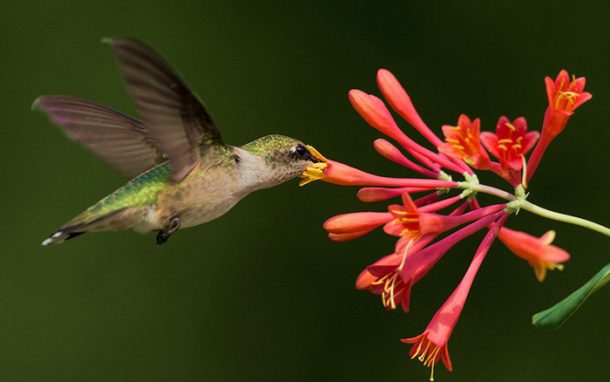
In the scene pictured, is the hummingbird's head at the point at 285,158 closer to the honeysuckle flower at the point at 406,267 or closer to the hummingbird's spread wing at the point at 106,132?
the hummingbird's spread wing at the point at 106,132

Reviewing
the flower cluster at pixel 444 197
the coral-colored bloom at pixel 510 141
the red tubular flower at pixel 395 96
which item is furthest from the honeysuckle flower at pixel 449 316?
the red tubular flower at pixel 395 96

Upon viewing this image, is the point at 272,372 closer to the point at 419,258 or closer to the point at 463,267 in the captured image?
the point at 463,267

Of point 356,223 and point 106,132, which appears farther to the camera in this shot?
point 106,132

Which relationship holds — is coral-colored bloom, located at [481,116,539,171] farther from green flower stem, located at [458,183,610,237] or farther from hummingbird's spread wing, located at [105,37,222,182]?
hummingbird's spread wing, located at [105,37,222,182]

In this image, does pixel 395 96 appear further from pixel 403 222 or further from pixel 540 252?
pixel 540 252

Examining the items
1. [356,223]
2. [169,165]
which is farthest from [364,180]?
[169,165]
